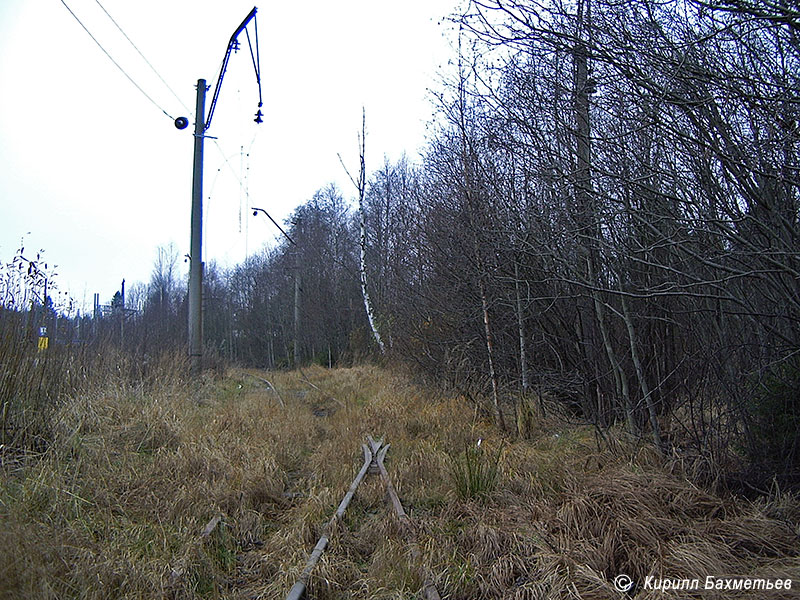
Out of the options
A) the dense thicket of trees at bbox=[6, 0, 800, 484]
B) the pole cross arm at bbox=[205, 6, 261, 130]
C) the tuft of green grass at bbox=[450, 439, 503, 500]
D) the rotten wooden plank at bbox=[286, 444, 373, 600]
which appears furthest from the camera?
the pole cross arm at bbox=[205, 6, 261, 130]

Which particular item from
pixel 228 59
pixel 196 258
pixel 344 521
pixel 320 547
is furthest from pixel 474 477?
pixel 228 59

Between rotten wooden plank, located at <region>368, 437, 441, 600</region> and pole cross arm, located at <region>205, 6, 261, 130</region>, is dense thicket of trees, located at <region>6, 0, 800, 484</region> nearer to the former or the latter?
rotten wooden plank, located at <region>368, 437, 441, 600</region>

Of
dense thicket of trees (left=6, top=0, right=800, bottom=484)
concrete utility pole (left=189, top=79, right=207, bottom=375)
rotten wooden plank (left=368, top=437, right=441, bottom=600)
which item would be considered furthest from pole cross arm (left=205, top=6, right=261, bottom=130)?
rotten wooden plank (left=368, top=437, right=441, bottom=600)

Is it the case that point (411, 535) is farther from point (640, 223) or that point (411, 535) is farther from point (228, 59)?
point (228, 59)

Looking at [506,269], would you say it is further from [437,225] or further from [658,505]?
[658,505]

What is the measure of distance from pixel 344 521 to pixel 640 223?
3.74 metres

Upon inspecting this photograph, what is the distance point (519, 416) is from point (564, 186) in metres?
3.79

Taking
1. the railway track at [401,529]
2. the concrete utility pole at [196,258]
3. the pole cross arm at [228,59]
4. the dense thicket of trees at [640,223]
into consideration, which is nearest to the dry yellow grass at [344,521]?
the railway track at [401,529]

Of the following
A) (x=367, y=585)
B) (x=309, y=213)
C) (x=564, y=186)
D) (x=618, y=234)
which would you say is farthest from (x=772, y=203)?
(x=309, y=213)

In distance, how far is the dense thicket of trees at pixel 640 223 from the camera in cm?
421

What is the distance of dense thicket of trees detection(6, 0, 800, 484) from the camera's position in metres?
4.21

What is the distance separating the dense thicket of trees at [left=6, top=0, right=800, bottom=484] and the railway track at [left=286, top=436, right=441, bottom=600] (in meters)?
2.39

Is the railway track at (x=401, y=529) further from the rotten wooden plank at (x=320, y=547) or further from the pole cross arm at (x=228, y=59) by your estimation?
the pole cross arm at (x=228, y=59)

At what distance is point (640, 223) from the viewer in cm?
503
